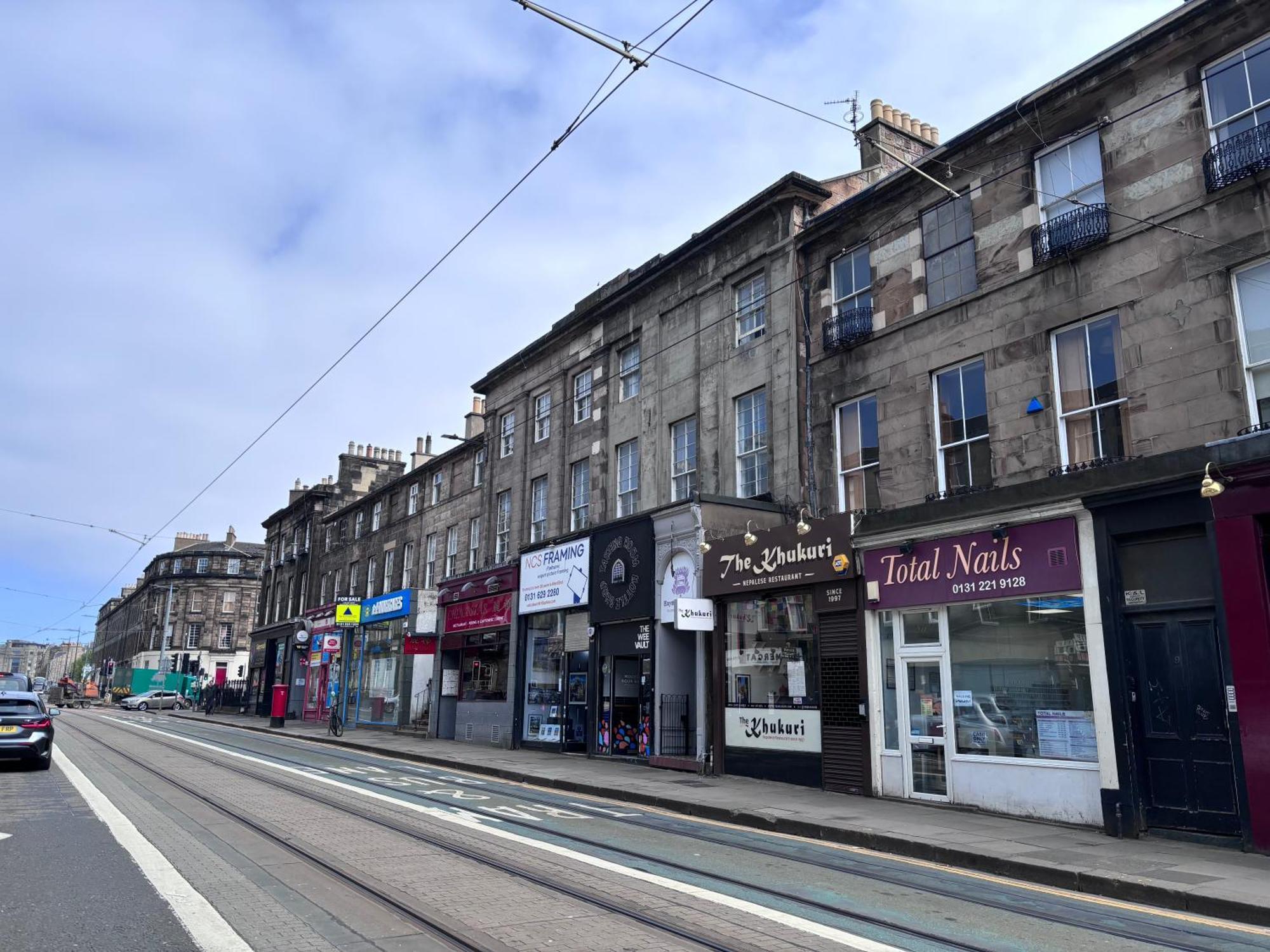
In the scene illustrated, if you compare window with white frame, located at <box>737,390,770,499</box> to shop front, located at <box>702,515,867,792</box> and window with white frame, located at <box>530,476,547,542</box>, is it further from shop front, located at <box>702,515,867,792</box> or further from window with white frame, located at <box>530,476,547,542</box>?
window with white frame, located at <box>530,476,547,542</box>

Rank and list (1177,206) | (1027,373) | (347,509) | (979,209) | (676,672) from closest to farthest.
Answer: (1177,206), (1027,373), (979,209), (676,672), (347,509)

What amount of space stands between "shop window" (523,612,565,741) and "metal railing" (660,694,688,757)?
4537mm

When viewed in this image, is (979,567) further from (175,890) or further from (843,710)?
(175,890)

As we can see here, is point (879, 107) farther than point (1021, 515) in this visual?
Yes

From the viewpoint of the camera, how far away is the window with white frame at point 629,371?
936 inches

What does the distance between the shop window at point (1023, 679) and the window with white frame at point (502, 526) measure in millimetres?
17107

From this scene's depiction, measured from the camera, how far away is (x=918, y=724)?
14367 millimetres

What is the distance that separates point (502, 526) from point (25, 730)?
49.4 ft

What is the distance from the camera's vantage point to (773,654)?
17.2 metres

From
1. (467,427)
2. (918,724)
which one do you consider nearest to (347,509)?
(467,427)

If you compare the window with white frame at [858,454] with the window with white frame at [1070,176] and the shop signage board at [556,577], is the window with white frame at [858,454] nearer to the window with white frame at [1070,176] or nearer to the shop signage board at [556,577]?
the window with white frame at [1070,176]

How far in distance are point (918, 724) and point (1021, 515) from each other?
3.70 meters

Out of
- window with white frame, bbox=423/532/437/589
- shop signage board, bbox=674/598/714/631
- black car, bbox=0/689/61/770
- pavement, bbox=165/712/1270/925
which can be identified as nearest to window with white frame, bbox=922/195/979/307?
shop signage board, bbox=674/598/714/631

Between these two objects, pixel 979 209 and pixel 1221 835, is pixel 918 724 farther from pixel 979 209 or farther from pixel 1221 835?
pixel 979 209
